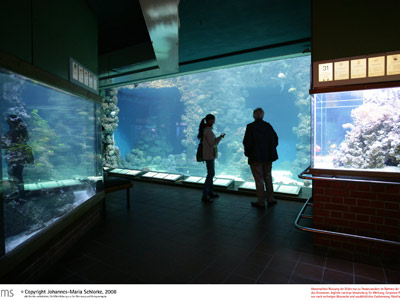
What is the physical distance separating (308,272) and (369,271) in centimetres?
61

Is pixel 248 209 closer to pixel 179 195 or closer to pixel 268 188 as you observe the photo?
pixel 268 188

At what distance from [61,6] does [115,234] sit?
116 inches

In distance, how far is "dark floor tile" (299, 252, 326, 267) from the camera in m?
2.44

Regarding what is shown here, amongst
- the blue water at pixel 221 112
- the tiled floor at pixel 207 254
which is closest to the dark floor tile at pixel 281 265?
the tiled floor at pixel 207 254

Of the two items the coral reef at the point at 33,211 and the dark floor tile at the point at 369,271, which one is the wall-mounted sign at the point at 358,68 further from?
the coral reef at the point at 33,211

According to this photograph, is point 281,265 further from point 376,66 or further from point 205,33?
point 205,33

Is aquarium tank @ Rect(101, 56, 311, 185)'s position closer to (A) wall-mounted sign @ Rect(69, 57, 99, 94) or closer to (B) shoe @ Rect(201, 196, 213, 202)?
(B) shoe @ Rect(201, 196, 213, 202)

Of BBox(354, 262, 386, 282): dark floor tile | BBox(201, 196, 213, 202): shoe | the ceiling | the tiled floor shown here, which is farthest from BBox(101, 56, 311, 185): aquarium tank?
BBox(354, 262, 386, 282): dark floor tile

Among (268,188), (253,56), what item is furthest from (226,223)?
(253,56)

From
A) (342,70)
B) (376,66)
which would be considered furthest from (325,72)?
Result: (376,66)

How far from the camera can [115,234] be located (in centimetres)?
322

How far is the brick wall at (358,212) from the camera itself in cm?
253

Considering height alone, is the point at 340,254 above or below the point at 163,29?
below

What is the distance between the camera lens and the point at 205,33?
15.6 ft
